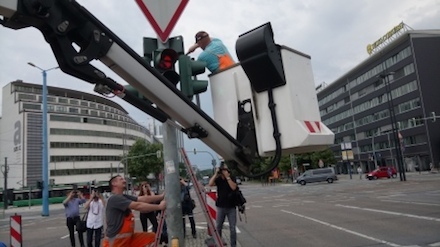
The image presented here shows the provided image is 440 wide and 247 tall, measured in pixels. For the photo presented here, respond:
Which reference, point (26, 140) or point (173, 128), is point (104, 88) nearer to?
point (173, 128)

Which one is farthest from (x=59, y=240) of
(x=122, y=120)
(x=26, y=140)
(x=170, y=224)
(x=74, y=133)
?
(x=122, y=120)

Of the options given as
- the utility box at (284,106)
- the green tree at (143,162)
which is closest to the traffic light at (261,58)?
the utility box at (284,106)

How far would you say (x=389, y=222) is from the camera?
1062 centimetres

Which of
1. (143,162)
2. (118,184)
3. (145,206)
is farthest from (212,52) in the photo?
(143,162)

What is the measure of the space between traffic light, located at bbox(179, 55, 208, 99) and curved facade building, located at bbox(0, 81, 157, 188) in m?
61.5

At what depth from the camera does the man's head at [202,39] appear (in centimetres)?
384

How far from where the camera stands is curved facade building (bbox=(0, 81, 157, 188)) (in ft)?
221

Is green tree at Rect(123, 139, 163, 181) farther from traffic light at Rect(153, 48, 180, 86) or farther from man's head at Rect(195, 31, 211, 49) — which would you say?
traffic light at Rect(153, 48, 180, 86)

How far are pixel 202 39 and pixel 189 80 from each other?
69 centimetres

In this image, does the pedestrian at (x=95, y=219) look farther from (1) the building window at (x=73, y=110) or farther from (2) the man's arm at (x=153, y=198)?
(1) the building window at (x=73, y=110)

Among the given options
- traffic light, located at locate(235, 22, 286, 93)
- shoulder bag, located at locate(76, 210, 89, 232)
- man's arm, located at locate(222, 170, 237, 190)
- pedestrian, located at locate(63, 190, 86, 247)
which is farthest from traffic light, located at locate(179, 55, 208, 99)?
pedestrian, located at locate(63, 190, 86, 247)

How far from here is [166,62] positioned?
3.22 m

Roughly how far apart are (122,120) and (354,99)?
57004 mm

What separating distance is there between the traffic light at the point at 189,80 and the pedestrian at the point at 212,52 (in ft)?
1.04
